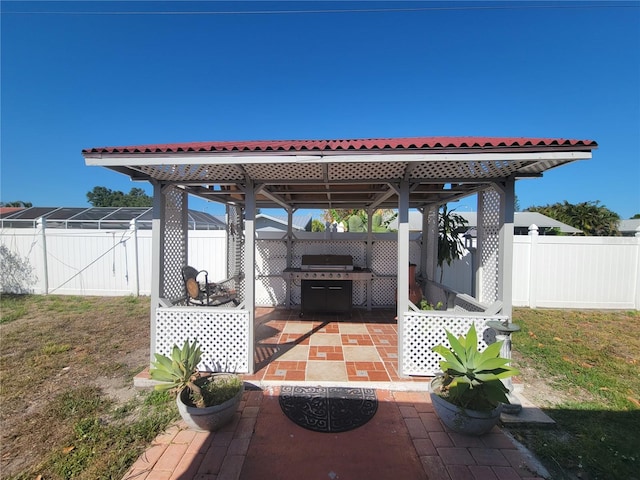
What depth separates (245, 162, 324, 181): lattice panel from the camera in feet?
9.65

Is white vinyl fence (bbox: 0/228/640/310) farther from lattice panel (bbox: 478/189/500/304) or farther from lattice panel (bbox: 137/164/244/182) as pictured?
lattice panel (bbox: 137/164/244/182)

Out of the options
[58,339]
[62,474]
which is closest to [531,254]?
[62,474]

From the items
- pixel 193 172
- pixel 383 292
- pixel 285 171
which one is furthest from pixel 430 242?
pixel 193 172

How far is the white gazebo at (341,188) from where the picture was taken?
8.32ft

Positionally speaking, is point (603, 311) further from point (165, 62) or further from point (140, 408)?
point (165, 62)

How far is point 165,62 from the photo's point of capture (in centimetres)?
676

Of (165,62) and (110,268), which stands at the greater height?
(165,62)

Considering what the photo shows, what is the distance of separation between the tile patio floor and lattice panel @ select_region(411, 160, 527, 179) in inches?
98.3

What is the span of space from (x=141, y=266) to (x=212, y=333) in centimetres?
527

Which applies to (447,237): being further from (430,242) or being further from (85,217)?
(85,217)

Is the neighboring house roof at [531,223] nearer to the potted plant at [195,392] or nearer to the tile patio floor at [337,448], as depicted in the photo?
the tile patio floor at [337,448]

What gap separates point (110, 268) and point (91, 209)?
14.5 feet

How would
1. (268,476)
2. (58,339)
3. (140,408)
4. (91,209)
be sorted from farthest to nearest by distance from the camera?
(91,209) → (58,339) → (140,408) → (268,476)

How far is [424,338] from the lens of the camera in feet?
10.4
